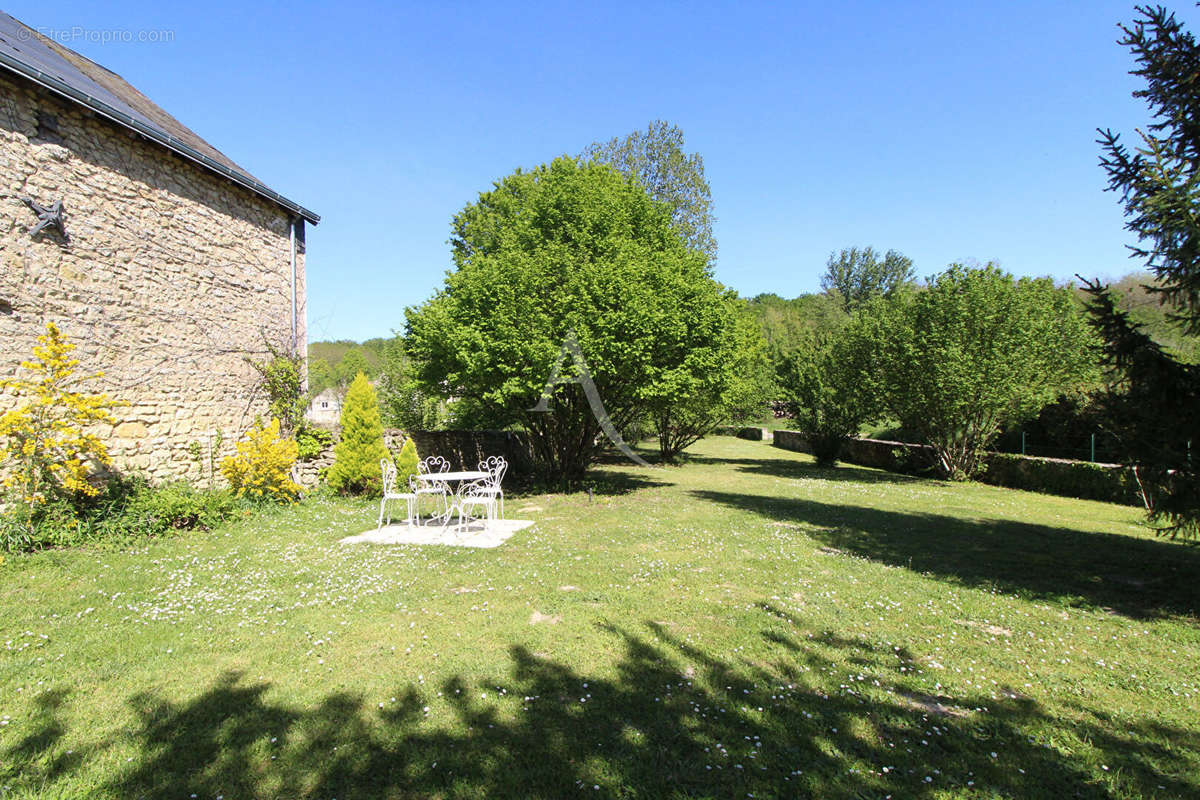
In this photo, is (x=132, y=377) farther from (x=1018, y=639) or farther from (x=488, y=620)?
(x=1018, y=639)

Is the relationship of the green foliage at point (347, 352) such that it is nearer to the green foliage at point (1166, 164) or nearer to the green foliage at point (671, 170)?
the green foliage at point (671, 170)

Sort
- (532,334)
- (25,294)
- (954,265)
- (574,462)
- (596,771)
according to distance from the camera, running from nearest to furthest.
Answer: (596,771) < (25,294) < (532,334) < (574,462) < (954,265)

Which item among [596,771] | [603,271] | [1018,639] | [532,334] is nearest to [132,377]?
[532,334]

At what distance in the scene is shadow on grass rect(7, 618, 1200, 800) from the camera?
279cm

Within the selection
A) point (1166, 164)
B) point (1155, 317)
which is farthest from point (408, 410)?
point (1155, 317)

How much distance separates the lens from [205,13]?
8391 mm

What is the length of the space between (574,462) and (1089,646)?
11816mm

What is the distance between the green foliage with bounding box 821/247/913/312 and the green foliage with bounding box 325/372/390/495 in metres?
59.4

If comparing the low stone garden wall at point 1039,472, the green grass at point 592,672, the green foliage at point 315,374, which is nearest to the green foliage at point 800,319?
the low stone garden wall at point 1039,472

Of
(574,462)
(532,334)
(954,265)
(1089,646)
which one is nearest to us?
(1089,646)

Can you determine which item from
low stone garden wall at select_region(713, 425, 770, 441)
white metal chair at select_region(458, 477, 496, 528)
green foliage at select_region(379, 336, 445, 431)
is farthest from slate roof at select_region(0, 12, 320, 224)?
low stone garden wall at select_region(713, 425, 770, 441)

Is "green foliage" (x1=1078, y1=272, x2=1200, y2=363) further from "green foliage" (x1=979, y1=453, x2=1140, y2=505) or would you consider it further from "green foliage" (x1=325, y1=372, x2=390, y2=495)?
"green foliage" (x1=325, y1=372, x2=390, y2=495)

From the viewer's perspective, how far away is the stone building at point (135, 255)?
740 centimetres

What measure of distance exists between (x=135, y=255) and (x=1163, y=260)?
536 inches
